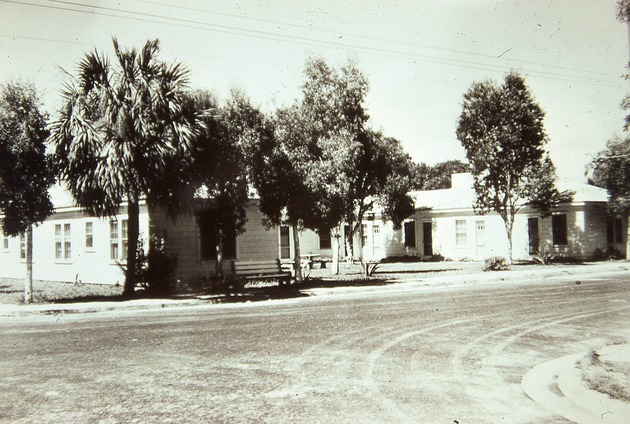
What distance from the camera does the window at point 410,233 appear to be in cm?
3847

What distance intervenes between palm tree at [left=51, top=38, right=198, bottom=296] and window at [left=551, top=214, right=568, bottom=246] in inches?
938

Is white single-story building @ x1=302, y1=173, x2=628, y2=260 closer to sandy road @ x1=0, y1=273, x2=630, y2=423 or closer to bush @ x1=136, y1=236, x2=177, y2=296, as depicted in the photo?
bush @ x1=136, y1=236, x2=177, y2=296

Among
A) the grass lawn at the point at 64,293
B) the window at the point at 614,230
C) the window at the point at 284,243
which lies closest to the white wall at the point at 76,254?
the grass lawn at the point at 64,293

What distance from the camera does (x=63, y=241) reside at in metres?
24.9

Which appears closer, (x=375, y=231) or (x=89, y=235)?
(x=89, y=235)

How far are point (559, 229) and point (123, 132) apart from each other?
2600cm

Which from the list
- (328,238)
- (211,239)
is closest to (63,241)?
(211,239)

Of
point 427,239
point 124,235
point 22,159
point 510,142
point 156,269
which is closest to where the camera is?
point 22,159

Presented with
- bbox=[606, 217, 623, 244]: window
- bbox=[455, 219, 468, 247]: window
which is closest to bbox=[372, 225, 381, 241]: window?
bbox=[455, 219, 468, 247]: window

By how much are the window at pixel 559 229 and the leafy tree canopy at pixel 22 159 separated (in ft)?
89.6

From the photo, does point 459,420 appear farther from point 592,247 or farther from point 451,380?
point 592,247

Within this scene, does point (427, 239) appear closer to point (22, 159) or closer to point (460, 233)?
point (460, 233)

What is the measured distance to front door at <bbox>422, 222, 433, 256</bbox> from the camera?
37.3 metres

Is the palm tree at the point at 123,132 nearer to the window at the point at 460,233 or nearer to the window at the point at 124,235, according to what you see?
the window at the point at 124,235
